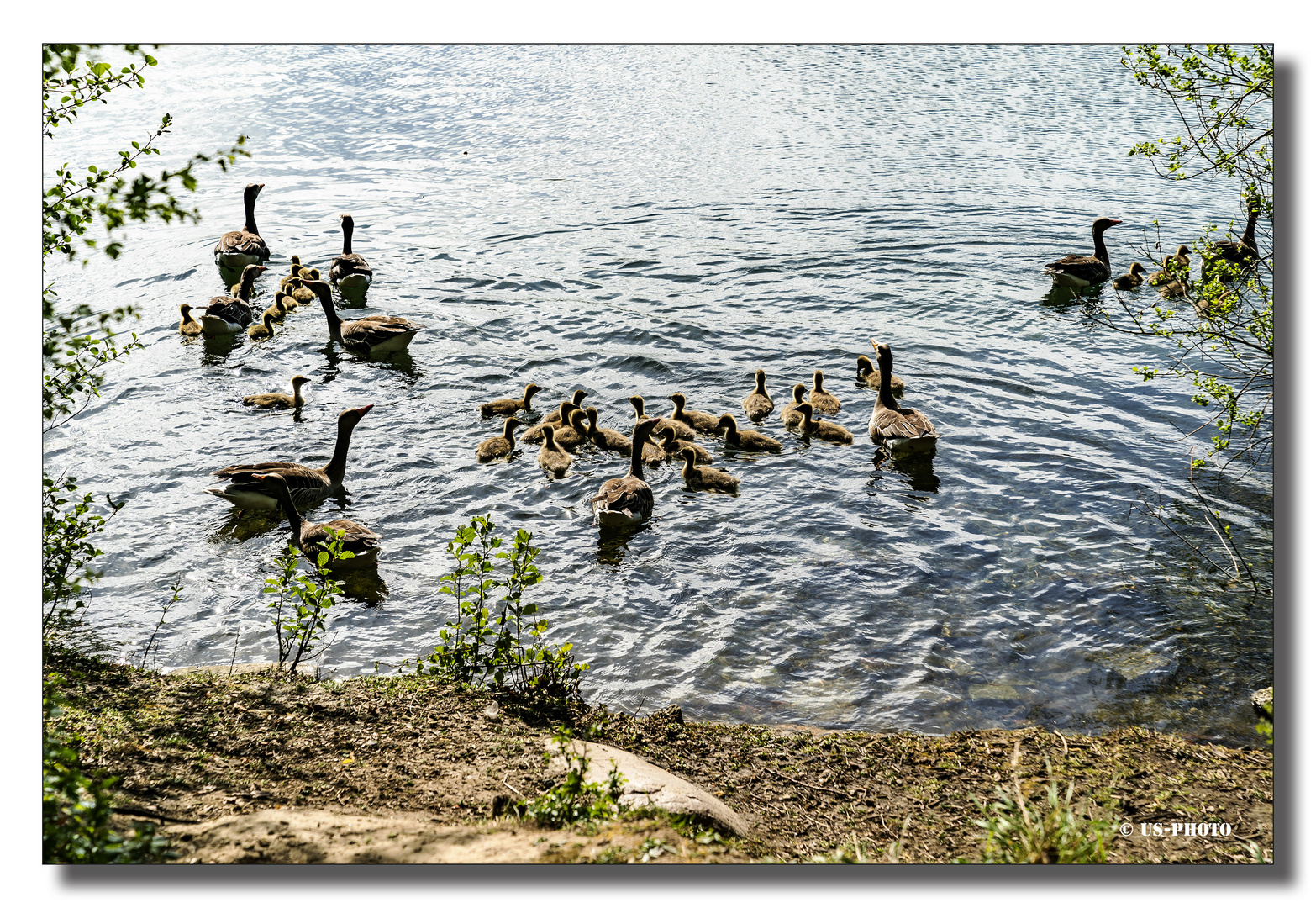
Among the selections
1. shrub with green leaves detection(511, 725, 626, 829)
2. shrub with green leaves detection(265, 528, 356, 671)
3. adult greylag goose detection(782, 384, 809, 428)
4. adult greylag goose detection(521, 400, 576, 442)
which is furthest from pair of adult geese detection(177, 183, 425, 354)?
shrub with green leaves detection(511, 725, 626, 829)

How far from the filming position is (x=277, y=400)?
14836 mm

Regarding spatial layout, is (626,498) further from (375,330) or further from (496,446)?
(375,330)

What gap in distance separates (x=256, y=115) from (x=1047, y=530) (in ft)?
58.7

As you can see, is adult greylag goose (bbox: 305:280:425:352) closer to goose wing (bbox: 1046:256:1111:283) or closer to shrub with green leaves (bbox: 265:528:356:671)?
shrub with green leaves (bbox: 265:528:356:671)

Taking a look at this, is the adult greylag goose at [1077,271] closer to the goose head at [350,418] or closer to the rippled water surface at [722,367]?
the rippled water surface at [722,367]

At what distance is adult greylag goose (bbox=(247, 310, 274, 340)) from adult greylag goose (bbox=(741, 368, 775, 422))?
9983 millimetres

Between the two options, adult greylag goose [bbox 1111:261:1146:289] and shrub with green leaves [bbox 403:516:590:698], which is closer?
shrub with green leaves [bbox 403:516:590:698]

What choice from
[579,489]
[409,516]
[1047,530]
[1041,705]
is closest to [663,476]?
[579,489]

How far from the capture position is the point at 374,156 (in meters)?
25.1

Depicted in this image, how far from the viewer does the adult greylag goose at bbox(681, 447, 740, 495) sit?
12656mm

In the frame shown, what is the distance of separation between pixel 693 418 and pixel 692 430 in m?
0.21

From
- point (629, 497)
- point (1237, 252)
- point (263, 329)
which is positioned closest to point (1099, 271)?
point (1237, 252)

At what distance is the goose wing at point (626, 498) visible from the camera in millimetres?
11562

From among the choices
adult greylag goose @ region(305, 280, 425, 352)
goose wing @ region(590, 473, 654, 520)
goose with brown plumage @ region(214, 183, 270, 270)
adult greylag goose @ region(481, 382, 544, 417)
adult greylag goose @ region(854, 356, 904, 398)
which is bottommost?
goose wing @ region(590, 473, 654, 520)
